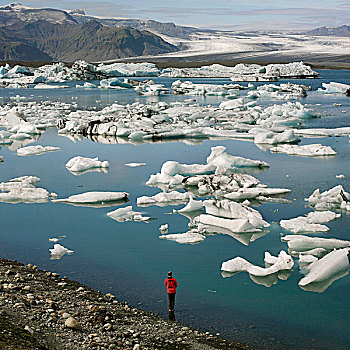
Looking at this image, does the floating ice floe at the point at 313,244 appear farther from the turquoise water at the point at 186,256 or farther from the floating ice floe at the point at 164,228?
the floating ice floe at the point at 164,228

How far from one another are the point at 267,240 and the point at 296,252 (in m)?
0.49

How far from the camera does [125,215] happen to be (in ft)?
22.6

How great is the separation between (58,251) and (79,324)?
6.79ft

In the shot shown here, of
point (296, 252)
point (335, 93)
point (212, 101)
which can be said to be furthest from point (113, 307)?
point (335, 93)

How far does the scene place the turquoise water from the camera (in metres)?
4.13

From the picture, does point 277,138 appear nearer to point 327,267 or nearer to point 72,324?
point 327,267

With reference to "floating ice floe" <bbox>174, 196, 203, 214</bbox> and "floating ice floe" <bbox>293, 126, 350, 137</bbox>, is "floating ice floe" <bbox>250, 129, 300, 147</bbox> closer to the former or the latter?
"floating ice floe" <bbox>293, 126, 350, 137</bbox>

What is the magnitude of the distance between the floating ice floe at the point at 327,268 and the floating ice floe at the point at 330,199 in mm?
1743

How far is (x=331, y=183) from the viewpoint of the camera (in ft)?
26.9

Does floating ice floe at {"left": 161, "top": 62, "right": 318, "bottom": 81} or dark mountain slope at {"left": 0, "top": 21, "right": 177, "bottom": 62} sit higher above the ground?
dark mountain slope at {"left": 0, "top": 21, "right": 177, "bottom": 62}

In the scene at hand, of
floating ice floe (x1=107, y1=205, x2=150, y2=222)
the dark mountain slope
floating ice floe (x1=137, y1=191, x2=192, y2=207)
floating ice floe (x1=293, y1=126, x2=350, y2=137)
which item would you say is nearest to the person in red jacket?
floating ice floe (x1=107, y1=205, x2=150, y2=222)

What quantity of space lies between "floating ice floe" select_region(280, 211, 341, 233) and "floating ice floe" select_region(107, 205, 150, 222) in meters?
1.90

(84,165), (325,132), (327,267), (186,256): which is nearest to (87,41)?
(325,132)

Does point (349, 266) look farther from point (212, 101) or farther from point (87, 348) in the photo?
point (212, 101)
